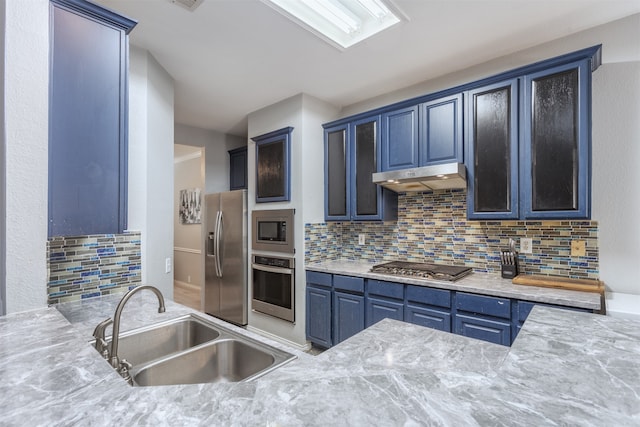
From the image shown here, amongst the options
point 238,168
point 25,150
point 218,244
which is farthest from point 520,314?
point 238,168

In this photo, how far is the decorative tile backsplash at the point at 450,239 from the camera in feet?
7.42

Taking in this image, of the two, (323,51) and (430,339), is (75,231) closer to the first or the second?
(430,339)

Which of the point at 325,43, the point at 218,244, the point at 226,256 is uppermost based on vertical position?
the point at 325,43

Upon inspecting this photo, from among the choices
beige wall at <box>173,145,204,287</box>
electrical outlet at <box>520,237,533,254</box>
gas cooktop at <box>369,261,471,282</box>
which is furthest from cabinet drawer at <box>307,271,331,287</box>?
beige wall at <box>173,145,204,287</box>

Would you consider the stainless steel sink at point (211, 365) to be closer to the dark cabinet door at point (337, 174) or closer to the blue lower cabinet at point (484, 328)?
the blue lower cabinet at point (484, 328)

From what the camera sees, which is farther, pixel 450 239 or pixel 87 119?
pixel 450 239

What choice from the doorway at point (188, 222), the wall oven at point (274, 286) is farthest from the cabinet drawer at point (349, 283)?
the doorway at point (188, 222)

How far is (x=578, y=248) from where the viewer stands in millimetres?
2211

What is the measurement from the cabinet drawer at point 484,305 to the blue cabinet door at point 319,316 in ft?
4.07

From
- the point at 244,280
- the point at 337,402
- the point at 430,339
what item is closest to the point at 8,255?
the point at 337,402

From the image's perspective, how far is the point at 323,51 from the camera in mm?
2453

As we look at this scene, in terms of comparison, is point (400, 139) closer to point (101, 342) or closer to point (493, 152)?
point (493, 152)

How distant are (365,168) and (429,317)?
1.51 meters

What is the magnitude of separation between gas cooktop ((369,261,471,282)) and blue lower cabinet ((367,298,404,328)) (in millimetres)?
247
